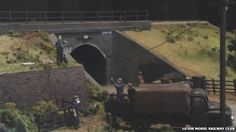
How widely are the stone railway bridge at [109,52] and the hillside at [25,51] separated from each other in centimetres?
338

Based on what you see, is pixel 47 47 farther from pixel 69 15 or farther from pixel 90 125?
pixel 69 15

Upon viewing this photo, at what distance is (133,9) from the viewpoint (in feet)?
178

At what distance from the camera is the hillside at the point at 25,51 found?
29.3m

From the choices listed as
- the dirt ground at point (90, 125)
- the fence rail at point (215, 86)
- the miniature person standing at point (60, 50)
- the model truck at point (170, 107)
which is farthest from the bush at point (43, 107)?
the fence rail at point (215, 86)

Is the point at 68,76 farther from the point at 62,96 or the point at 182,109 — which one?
the point at 182,109

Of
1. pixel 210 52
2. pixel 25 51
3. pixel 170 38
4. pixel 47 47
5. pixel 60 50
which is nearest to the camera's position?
pixel 60 50

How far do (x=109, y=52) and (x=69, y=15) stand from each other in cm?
694

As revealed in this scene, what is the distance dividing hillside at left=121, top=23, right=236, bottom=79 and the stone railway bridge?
76 cm

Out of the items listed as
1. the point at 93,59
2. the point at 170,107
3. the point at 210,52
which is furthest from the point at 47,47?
the point at 210,52

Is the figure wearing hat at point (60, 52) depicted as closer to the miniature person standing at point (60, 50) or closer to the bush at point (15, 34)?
the miniature person standing at point (60, 50)

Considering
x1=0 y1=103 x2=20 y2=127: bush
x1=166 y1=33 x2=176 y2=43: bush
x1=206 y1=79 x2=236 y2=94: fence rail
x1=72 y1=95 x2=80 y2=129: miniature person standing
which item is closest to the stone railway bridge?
x1=206 y1=79 x2=236 y2=94: fence rail

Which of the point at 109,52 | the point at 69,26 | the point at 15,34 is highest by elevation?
the point at 69,26

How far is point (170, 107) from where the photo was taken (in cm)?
2559

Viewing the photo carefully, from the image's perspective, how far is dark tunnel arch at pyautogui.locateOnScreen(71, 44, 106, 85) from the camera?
4384 centimetres
